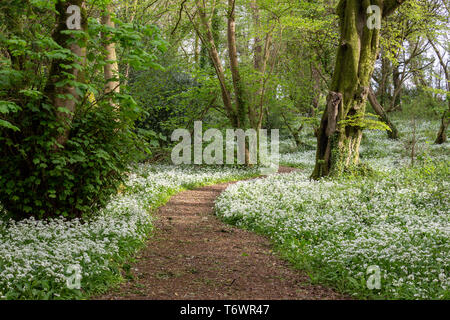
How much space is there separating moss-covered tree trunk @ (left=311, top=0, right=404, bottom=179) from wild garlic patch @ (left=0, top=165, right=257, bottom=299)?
6934 millimetres

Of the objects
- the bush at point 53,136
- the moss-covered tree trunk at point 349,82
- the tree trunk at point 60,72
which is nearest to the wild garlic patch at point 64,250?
the bush at point 53,136

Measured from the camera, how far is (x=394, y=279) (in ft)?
15.7

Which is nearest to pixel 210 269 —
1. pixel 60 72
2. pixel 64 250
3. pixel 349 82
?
pixel 64 250

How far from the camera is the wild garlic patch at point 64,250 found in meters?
4.47

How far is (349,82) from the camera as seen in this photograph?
12.4 metres

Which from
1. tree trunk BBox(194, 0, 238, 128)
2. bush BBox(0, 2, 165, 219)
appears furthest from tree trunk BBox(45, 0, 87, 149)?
tree trunk BBox(194, 0, 238, 128)

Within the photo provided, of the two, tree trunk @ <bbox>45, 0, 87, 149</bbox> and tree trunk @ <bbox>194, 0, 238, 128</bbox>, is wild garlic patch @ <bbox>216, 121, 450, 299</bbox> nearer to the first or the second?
tree trunk @ <bbox>45, 0, 87, 149</bbox>

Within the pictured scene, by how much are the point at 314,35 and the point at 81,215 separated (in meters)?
15.7

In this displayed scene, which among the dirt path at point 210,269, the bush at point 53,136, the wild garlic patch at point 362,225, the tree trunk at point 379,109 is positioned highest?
the tree trunk at point 379,109

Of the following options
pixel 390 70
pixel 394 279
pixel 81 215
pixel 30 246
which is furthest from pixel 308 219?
pixel 390 70

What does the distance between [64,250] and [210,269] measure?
221 cm

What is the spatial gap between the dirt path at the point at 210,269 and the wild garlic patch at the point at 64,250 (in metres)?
0.34

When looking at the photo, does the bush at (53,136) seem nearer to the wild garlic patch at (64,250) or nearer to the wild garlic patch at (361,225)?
the wild garlic patch at (64,250)

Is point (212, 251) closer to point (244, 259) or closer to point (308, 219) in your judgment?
point (244, 259)
